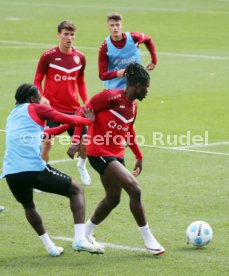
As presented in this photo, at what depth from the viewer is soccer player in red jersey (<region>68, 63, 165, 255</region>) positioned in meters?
11.2

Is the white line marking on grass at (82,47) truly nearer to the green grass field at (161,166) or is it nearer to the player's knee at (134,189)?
the green grass field at (161,166)

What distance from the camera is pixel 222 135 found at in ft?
62.4

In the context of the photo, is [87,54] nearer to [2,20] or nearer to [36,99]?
[2,20]

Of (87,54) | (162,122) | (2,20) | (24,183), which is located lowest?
(24,183)

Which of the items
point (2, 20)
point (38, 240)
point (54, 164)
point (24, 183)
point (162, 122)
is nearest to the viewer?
point (24, 183)

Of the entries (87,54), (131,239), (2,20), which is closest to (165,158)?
(131,239)

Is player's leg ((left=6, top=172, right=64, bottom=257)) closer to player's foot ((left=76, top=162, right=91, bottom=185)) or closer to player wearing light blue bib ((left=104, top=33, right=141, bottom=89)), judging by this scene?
player's foot ((left=76, top=162, right=91, bottom=185))

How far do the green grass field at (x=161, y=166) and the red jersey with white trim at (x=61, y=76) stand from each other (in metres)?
1.23

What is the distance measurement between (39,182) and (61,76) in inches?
195

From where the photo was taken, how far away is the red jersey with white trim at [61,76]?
15.5m

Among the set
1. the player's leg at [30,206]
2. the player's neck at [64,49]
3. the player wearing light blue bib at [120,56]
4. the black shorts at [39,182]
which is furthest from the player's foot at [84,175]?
the black shorts at [39,182]

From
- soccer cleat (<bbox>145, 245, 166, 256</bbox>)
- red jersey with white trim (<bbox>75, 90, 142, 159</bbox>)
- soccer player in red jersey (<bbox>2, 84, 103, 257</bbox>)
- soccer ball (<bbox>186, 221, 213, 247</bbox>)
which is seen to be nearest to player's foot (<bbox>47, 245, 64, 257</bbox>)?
soccer player in red jersey (<bbox>2, 84, 103, 257</bbox>)

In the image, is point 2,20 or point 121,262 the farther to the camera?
point 2,20

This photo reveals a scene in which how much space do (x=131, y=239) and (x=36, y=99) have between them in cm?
218
